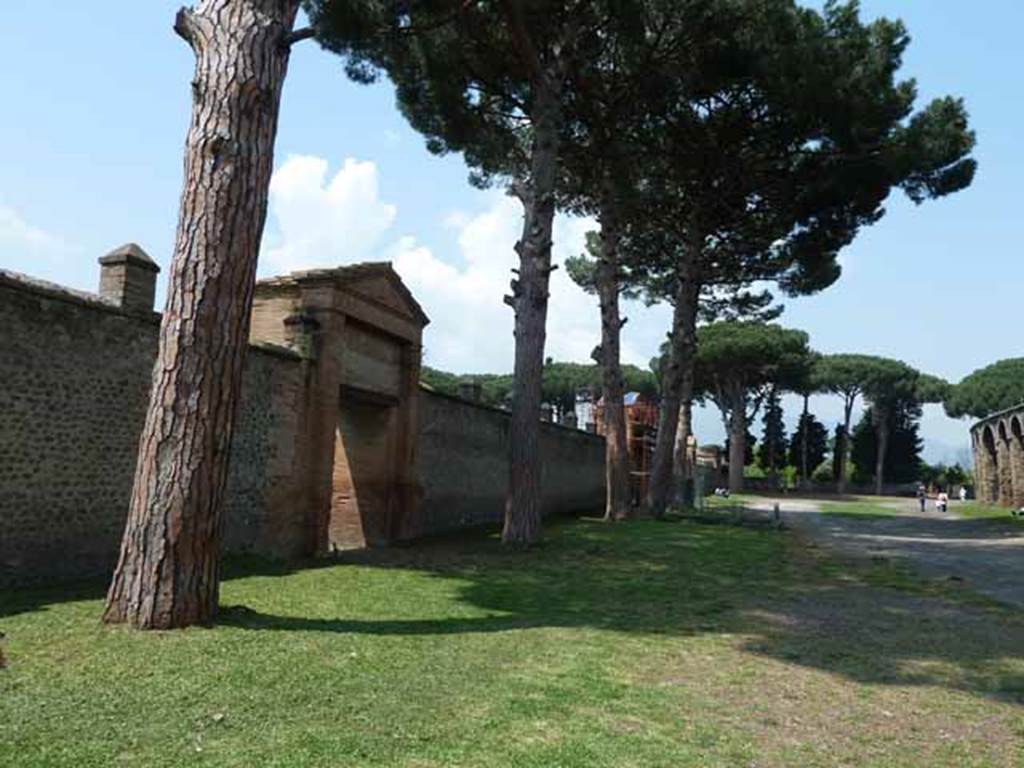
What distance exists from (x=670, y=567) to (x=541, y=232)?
17.7ft

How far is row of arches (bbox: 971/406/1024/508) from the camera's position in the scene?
120ft

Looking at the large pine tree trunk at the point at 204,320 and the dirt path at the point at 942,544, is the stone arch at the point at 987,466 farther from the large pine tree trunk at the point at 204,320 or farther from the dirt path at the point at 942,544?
the large pine tree trunk at the point at 204,320

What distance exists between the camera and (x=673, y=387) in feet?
75.3

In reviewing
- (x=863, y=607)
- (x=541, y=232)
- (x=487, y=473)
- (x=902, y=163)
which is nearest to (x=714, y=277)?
(x=902, y=163)

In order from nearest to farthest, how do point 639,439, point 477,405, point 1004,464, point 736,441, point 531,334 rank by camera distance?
1. point 531,334
2. point 477,405
3. point 639,439
4. point 1004,464
5. point 736,441

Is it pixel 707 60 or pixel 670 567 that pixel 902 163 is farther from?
pixel 670 567

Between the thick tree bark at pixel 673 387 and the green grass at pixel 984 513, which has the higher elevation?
the thick tree bark at pixel 673 387

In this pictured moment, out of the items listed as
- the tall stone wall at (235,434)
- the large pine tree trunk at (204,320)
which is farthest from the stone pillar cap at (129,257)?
the large pine tree trunk at (204,320)

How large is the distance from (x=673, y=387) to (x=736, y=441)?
31.6m

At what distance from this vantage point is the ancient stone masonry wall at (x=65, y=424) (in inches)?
287

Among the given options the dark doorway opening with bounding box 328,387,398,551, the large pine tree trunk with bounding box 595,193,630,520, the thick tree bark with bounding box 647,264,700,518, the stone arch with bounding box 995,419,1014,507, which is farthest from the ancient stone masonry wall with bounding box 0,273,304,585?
the stone arch with bounding box 995,419,1014,507

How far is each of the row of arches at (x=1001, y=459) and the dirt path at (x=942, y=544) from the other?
9.50 meters

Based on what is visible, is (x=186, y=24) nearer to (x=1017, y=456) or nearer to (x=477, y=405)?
(x=477, y=405)

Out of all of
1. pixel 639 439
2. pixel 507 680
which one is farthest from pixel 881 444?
pixel 507 680
